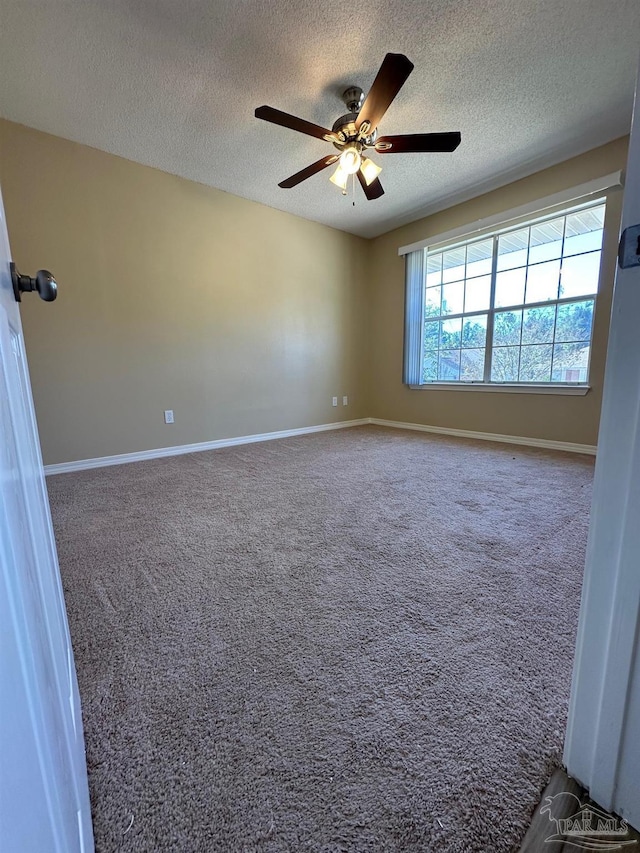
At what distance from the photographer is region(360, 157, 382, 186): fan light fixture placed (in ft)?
7.33

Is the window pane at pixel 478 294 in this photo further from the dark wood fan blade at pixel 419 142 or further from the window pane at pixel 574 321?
the dark wood fan blade at pixel 419 142

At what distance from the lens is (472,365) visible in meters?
3.76

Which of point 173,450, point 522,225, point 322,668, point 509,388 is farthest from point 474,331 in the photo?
point 322,668

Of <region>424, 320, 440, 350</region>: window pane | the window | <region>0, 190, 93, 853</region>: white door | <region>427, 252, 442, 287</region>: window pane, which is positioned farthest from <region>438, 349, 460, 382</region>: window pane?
<region>0, 190, 93, 853</region>: white door

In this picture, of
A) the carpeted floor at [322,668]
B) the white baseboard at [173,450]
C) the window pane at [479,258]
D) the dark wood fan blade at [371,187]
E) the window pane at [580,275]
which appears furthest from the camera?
the window pane at [479,258]

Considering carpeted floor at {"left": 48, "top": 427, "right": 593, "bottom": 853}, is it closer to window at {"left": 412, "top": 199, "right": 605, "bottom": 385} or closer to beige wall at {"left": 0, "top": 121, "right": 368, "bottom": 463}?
beige wall at {"left": 0, "top": 121, "right": 368, "bottom": 463}

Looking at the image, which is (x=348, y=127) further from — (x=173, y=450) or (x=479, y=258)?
(x=173, y=450)

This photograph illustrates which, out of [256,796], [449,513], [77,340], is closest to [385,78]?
[449,513]

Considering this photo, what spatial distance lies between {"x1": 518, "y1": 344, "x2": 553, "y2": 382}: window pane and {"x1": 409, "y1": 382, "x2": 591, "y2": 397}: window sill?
10 cm

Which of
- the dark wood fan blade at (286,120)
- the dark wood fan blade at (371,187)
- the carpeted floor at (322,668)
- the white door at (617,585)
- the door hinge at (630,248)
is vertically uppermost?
the dark wood fan blade at (286,120)

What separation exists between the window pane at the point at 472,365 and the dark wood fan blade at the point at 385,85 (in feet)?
7.99

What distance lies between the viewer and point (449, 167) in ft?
9.57

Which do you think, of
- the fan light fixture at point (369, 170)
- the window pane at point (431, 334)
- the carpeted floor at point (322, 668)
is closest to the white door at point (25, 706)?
the carpeted floor at point (322, 668)

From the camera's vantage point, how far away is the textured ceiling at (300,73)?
1663mm
